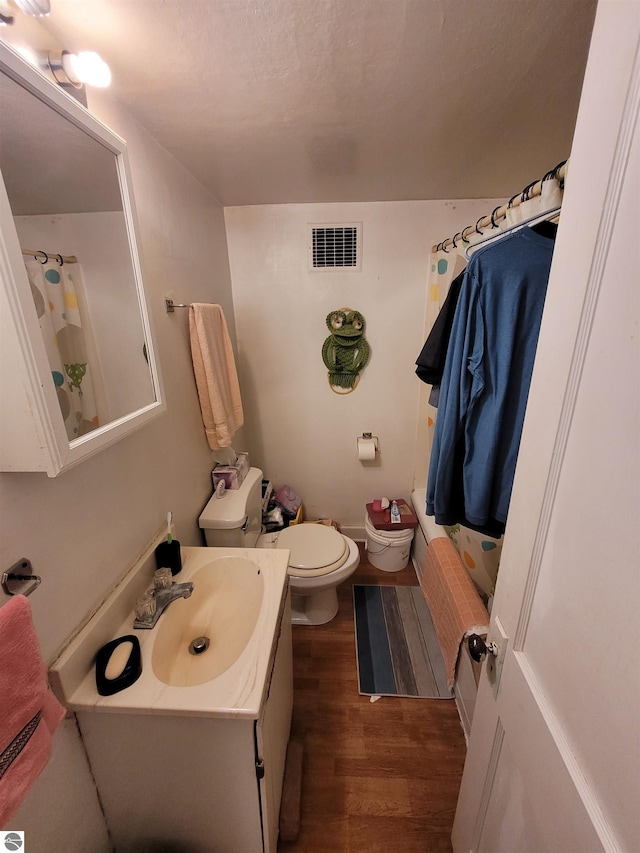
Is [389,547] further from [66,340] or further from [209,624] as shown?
[66,340]

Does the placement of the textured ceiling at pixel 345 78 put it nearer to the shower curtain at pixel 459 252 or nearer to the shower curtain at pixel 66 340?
the shower curtain at pixel 459 252

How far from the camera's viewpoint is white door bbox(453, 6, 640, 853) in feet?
1.30

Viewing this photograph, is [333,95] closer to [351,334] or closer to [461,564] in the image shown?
[351,334]

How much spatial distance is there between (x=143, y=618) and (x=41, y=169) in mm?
1120

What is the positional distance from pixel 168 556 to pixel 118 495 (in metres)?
0.31

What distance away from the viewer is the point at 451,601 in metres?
1.37

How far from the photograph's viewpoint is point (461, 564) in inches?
60.3

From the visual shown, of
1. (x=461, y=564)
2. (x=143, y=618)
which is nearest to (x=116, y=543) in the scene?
(x=143, y=618)

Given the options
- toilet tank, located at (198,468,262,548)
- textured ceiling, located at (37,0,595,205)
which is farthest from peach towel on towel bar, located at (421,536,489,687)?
textured ceiling, located at (37,0,595,205)

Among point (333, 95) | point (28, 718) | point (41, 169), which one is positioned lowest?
point (28, 718)

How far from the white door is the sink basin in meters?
0.76

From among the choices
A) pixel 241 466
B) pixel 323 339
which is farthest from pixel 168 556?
pixel 323 339

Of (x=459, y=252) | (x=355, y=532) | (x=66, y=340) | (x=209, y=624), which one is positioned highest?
(x=459, y=252)

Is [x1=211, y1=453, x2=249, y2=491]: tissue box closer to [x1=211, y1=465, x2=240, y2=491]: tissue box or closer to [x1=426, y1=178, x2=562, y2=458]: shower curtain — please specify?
[x1=211, y1=465, x2=240, y2=491]: tissue box
